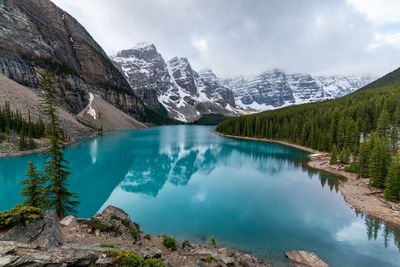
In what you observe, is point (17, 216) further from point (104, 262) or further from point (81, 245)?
point (104, 262)

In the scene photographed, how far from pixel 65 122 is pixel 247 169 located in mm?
71829

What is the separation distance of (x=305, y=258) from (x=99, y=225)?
12.7 metres

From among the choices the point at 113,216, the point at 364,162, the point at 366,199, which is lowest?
the point at 366,199

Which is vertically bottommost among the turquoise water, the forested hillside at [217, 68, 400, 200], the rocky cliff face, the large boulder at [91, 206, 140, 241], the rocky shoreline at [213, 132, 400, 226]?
the turquoise water

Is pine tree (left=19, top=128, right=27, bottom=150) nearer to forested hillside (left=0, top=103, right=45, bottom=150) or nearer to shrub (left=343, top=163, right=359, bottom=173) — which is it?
forested hillside (left=0, top=103, right=45, bottom=150)

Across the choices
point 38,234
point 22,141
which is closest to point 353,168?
point 38,234

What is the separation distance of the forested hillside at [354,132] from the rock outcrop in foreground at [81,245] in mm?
24186

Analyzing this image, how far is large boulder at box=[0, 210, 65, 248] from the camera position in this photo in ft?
19.1

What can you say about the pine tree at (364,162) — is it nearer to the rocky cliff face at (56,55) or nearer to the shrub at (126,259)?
the shrub at (126,259)

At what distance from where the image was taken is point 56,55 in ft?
398

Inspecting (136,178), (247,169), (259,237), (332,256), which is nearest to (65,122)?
(136,178)

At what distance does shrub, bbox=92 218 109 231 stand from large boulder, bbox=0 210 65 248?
277 centimetres

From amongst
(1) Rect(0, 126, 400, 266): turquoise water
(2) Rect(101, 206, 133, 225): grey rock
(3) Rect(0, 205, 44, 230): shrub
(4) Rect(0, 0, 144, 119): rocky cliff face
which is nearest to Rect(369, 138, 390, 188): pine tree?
(1) Rect(0, 126, 400, 266): turquoise water

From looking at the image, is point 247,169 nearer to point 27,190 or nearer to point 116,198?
point 116,198
